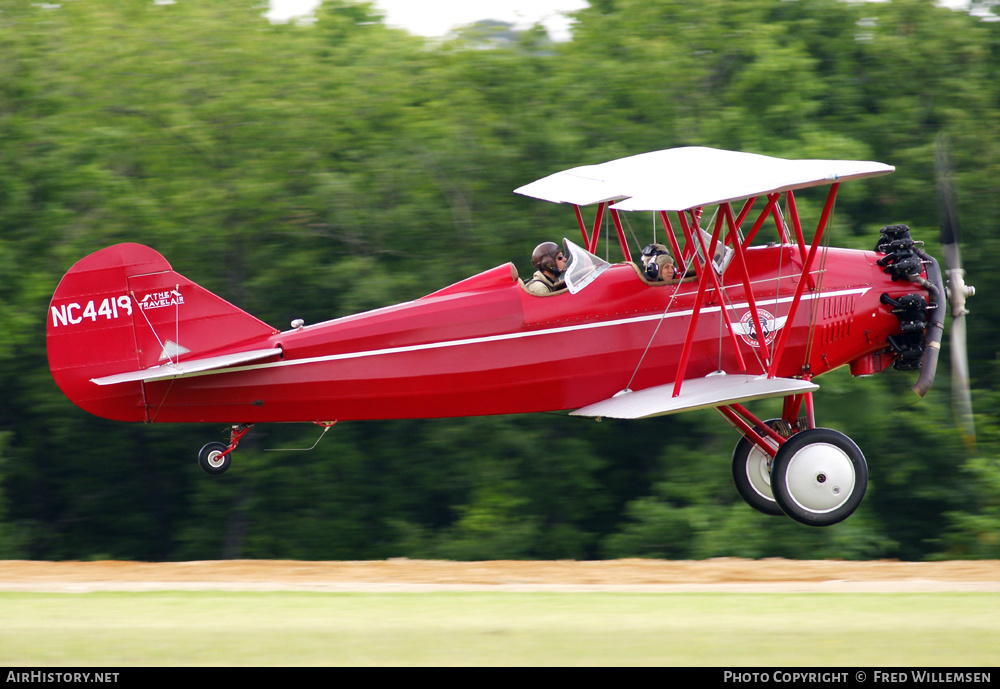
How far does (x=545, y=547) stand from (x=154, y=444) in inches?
298

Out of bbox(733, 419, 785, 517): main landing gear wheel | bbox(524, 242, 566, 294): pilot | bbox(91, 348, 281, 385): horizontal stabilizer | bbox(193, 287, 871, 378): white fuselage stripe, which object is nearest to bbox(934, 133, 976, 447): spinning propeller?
bbox(733, 419, 785, 517): main landing gear wheel

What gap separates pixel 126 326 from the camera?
1000cm

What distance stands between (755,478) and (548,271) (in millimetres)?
3206

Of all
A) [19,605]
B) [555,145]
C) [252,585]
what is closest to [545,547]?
[555,145]

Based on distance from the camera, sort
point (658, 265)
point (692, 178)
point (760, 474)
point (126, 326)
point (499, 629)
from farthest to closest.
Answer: point (760, 474) → point (658, 265) → point (126, 326) → point (692, 178) → point (499, 629)

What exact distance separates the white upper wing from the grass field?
343 centimetres

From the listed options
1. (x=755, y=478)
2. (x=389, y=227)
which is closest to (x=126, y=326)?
(x=755, y=478)

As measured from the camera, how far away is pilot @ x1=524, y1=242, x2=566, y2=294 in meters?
10.1

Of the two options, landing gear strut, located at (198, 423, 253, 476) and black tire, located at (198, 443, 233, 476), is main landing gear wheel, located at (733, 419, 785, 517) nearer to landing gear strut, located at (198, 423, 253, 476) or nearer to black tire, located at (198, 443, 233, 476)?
landing gear strut, located at (198, 423, 253, 476)

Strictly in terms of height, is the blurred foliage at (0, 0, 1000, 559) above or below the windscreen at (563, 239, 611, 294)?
below

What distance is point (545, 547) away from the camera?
1886 cm

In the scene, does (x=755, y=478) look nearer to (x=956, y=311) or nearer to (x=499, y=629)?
(x=956, y=311)

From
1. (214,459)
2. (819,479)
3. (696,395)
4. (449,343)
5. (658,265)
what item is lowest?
(819,479)

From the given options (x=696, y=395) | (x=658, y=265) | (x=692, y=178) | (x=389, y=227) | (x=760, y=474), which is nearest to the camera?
(x=696, y=395)
